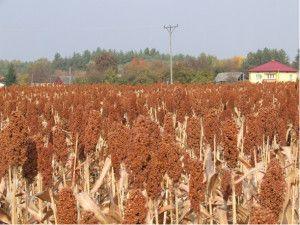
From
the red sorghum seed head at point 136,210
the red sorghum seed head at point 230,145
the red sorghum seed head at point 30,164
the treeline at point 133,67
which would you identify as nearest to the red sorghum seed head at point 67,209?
the red sorghum seed head at point 136,210

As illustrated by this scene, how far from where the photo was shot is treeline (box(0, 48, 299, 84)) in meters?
60.0

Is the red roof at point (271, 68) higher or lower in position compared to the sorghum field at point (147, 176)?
higher

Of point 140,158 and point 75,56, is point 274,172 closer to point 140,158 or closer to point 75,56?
point 140,158

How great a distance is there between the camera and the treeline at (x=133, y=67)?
6003 cm

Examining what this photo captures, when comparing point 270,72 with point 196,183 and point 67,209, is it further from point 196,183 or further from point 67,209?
point 67,209

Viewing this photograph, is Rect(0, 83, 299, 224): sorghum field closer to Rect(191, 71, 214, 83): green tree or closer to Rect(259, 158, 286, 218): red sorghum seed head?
Rect(259, 158, 286, 218): red sorghum seed head

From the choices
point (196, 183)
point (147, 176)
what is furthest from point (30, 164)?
point (196, 183)

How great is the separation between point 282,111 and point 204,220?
355 cm

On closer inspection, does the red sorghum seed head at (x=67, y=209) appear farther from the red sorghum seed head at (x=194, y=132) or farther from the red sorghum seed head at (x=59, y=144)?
the red sorghum seed head at (x=194, y=132)

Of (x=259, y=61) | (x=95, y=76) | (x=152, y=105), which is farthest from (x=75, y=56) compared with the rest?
(x=152, y=105)

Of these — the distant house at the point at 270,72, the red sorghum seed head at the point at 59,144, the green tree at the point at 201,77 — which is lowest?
the red sorghum seed head at the point at 59,144

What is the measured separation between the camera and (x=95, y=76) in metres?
67.3

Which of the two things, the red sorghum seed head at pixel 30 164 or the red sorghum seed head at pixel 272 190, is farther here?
the red sorghum seed head at pixel 30 164

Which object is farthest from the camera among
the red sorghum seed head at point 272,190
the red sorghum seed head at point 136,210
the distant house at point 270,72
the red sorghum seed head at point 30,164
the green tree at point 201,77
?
the distant house at point 270,72
